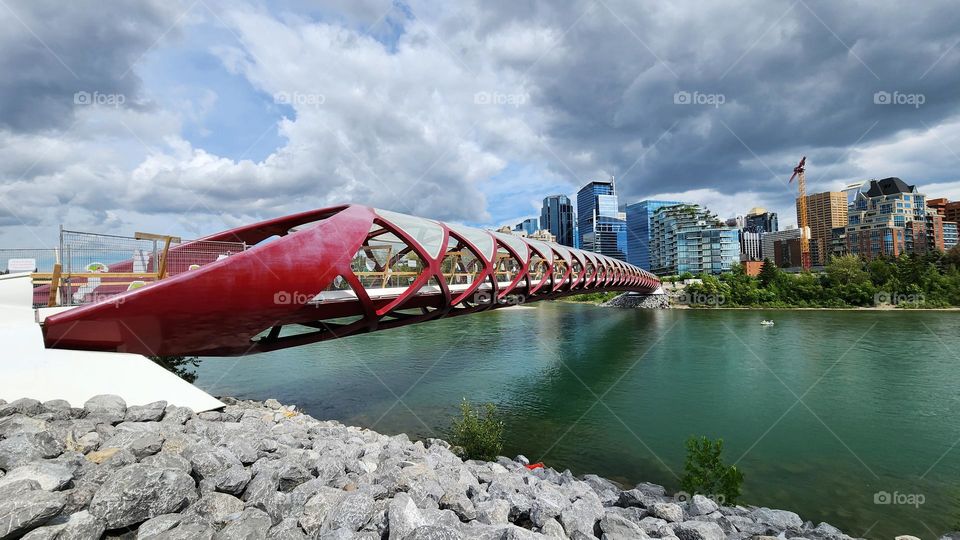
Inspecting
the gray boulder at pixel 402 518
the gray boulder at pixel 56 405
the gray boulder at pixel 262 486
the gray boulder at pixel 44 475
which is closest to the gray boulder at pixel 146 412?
the gray boulder at pixel 56 405

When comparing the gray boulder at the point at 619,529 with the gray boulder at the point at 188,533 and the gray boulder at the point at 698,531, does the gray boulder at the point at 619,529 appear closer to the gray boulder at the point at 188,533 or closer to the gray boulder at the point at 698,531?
the gray boulder at the point at 698,531

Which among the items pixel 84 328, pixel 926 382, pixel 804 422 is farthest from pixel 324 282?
pixel 926 382

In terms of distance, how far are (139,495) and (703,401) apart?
559 inches

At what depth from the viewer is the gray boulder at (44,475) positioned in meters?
3.54

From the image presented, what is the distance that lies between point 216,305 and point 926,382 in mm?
21931

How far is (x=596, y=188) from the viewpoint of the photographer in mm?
183875

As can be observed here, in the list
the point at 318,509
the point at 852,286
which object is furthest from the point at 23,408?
the point at 852,286

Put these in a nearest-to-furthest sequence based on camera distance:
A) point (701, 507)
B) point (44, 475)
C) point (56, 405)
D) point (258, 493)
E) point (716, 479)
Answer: point (44, 475)
point (258, 493)
point (56, 405)
point (701, 507)
point (716, 479)

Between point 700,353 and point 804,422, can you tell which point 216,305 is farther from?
point 700,353

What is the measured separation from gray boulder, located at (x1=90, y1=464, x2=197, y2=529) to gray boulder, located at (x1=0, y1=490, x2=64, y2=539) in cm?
26

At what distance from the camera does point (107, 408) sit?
5738mm

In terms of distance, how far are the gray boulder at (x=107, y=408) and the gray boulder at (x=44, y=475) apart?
190 cm

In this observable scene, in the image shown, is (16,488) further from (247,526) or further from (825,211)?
(825,211)

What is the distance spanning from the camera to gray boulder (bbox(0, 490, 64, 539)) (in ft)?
9.75
